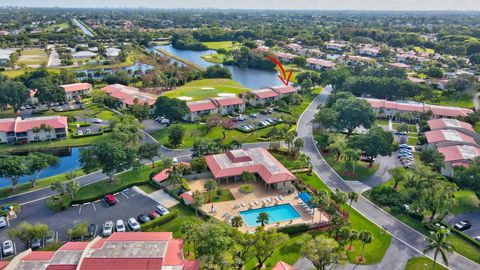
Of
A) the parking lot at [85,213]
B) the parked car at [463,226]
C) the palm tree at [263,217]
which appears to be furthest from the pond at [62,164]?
the parked car at [463,226]

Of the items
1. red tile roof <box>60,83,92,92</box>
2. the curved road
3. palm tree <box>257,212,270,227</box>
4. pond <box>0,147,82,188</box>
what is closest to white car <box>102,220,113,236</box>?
palm tree <box>257,212,270,227</box>

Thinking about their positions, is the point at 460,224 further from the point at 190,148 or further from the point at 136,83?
the point at 136,83

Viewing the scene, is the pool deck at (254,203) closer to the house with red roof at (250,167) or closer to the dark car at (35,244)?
the house with red roof at (250,167)

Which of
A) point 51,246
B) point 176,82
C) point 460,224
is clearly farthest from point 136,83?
point 460,224

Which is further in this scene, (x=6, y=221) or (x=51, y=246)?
A: (x=6, y=221)

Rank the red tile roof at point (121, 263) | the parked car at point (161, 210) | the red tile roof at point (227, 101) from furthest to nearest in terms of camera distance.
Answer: the red tile roof at point (227, 101)
the parked car at point (161, 210)
the red tile roof at point (121, 263)

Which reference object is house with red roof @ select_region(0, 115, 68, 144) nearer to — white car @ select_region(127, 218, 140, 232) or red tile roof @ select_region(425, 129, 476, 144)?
white car @ select_region(127, 218, 140, 232)

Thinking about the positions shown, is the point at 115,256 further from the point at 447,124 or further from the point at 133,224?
the point at 447,124
